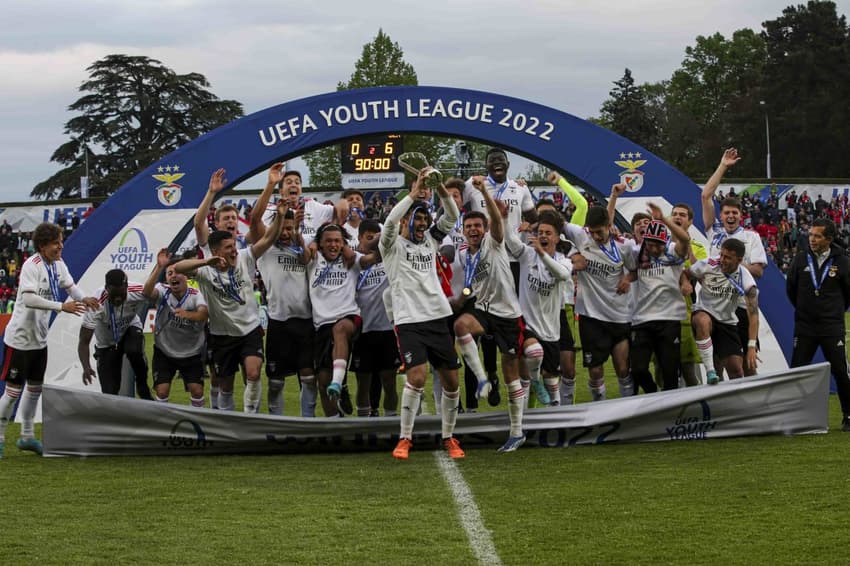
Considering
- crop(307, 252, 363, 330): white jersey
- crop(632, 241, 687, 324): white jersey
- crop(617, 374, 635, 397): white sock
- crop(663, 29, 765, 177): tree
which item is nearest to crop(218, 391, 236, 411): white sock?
crop(307, 252, 363, 330): white jersey

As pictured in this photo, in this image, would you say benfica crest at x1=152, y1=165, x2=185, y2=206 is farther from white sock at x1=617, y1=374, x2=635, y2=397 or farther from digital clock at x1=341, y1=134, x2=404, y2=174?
digital clock at x1=341, y1=134, x2=404, y2=174

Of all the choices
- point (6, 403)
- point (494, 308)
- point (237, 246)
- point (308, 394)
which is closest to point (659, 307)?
point (494, 308)

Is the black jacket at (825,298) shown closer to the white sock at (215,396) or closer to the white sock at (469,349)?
the white sock at (469,349)

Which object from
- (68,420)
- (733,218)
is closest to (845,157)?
(733,218)

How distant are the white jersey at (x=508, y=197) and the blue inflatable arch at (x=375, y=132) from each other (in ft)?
3.93

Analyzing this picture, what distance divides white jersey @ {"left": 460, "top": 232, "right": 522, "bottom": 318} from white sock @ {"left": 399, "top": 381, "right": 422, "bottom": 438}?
1024 mm

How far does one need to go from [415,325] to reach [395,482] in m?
1.42

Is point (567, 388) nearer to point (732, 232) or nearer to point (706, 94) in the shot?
point (732, 232)

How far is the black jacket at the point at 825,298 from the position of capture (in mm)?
10578

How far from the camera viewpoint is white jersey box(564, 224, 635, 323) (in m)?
11.0

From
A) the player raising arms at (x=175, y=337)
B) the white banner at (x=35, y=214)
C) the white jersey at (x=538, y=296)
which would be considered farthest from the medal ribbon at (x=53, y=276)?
the white banner at (x=35, y=214)

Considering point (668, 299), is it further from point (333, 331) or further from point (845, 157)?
point (845, 157)

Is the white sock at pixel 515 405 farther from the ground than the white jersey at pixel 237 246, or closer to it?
closer to it

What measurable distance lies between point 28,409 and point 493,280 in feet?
14.4
